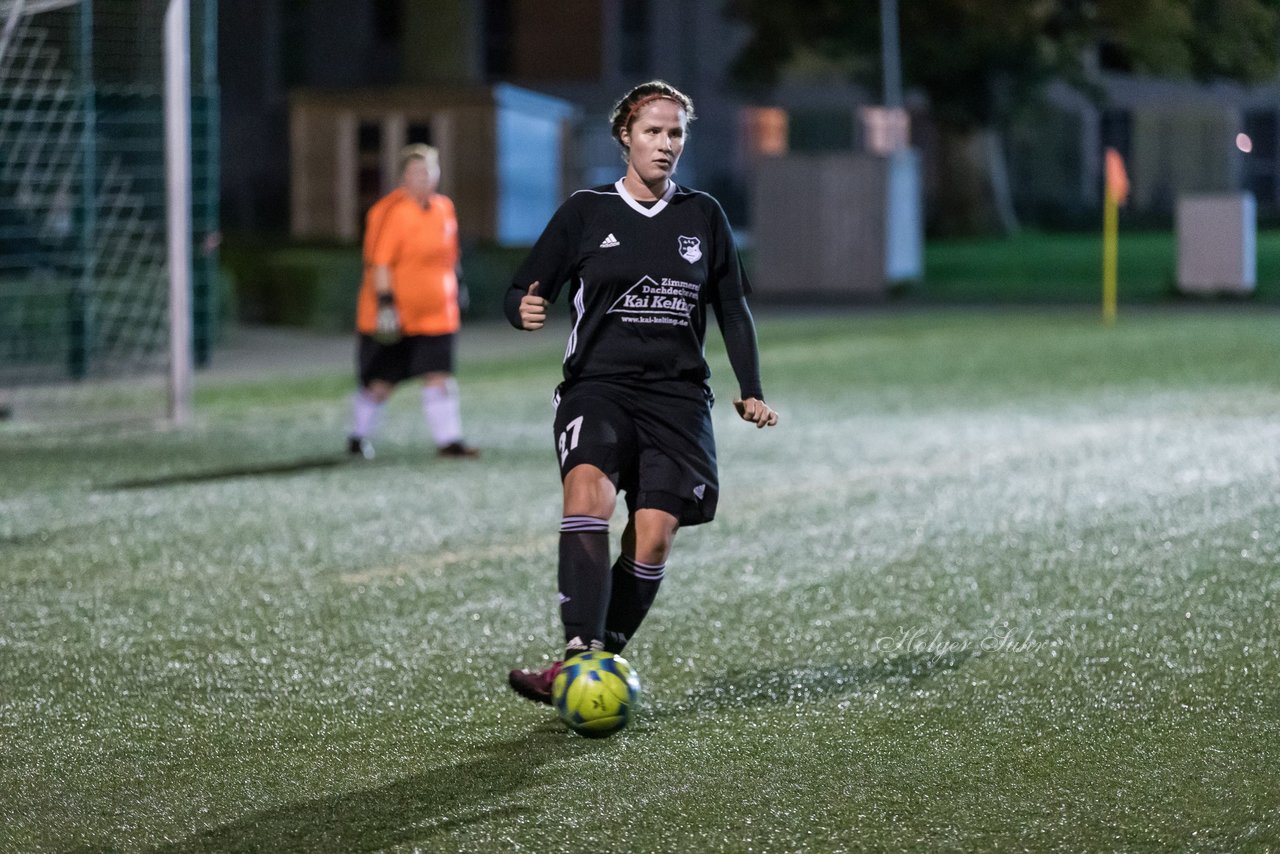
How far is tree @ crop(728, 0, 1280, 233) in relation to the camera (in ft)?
101

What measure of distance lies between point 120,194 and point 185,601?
12.0 m

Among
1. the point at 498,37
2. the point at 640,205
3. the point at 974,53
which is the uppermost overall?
the point at 498,37

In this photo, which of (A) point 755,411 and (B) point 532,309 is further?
(A) point 755,411

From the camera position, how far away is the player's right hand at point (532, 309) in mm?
5953

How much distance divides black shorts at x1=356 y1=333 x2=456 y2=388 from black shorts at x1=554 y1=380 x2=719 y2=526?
649 cm

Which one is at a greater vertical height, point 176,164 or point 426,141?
point 426,141

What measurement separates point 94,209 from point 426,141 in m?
12.8

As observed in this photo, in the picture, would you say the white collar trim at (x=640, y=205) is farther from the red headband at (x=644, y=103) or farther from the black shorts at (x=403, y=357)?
the black shorts at (x=403, y=357)

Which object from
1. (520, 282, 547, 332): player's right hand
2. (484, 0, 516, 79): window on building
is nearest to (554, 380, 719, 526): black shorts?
(520, 282, 547, 332): player's right hand

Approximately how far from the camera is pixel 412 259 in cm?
1239

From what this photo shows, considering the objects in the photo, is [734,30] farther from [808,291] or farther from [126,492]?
[126,492]

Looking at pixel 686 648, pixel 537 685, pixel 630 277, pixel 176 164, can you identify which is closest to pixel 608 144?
pixel 176 164

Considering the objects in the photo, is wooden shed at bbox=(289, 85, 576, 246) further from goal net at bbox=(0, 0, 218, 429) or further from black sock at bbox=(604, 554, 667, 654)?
black sock at bbox=(604, 554, 667, 654)

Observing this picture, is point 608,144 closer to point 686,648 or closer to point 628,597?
point 686,648
